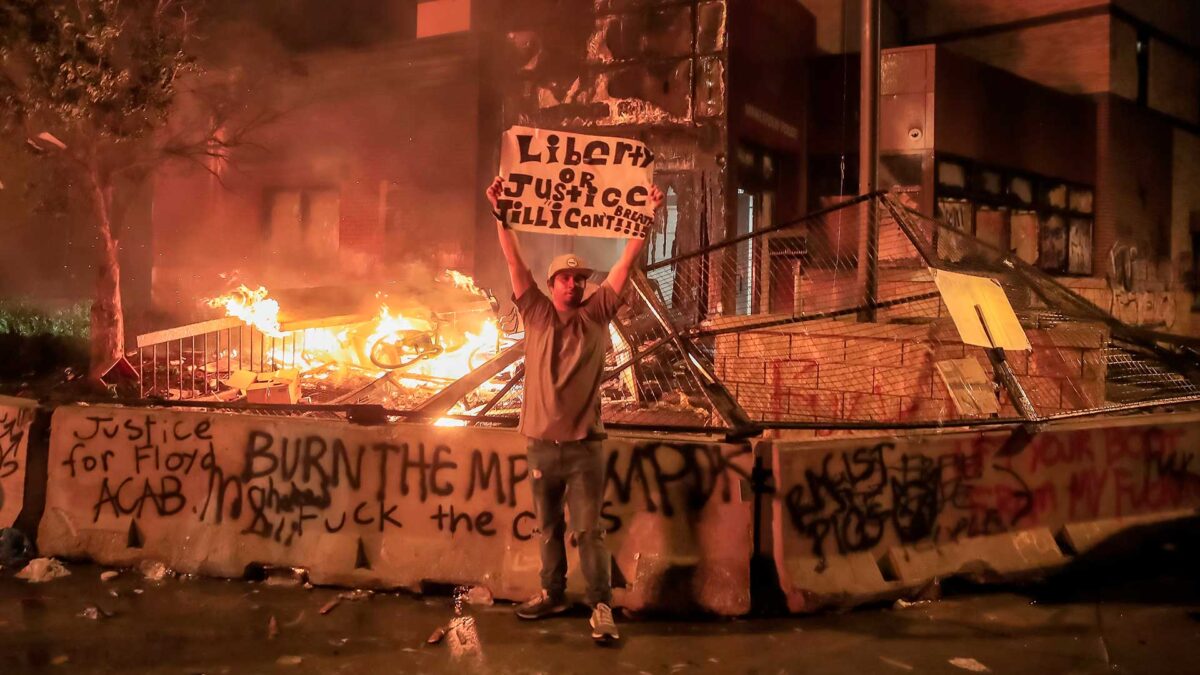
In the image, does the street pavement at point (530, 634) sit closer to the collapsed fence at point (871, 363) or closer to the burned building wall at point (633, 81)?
the collapsed fence at point (871, 363)

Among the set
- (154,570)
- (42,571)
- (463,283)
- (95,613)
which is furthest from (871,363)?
(463,283)

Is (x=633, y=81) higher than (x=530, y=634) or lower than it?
higher

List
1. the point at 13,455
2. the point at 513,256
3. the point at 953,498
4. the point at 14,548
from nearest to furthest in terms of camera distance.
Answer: the point at 513,256 < the point at 953,498 < the point at 14,548 < the point at 13,455

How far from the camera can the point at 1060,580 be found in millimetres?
5426

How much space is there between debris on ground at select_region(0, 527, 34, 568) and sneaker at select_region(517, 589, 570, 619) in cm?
324

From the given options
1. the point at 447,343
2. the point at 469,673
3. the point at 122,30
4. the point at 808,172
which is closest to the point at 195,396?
the point at 447,343

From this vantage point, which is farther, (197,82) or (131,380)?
(197,82)

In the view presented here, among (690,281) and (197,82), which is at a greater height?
(197,82)

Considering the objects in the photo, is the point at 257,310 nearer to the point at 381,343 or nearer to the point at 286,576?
the point at 381,343

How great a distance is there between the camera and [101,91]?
11609mm

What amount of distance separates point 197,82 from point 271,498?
513 inches

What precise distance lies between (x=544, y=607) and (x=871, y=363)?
4.55 m

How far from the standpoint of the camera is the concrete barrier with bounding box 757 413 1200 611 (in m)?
4.93

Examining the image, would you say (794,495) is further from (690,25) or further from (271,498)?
(690,25)
